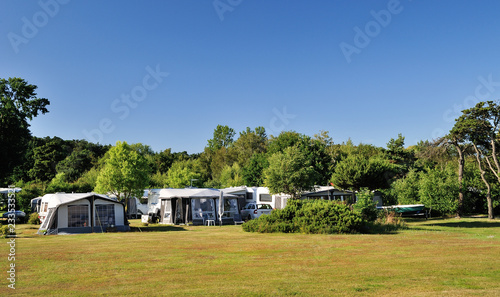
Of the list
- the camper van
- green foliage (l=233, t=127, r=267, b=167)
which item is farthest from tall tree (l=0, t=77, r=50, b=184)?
green foliage (l=233, t=127, r=267, b=167)

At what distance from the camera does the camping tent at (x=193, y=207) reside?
26837 millimetres

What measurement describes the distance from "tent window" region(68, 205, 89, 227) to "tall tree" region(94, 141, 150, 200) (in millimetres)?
9951

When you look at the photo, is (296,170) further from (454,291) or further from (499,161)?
(454,291)

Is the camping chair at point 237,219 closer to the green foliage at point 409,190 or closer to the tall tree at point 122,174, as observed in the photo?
the tall tree at point 122,174

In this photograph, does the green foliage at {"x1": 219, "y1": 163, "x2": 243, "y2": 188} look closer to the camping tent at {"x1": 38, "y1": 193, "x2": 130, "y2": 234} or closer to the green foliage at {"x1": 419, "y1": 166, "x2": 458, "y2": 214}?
the green foliage at {"x1": 419, "y1": 166, "x2": 458, "y2": 214}

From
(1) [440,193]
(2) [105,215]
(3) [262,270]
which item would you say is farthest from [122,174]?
(3) [262,270]

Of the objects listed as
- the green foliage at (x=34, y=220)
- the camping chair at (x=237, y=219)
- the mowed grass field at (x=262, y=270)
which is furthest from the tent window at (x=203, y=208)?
the mowed grass field at (x=262, y=270)

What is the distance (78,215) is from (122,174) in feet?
33.8

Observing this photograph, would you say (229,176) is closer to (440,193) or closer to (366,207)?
(440,193)

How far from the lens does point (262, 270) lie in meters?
8.75

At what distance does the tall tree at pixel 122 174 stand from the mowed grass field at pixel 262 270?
1853 cm

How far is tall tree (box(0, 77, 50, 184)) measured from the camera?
2647 centimetres

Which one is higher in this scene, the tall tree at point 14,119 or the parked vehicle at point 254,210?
the tall tree at point 14,119

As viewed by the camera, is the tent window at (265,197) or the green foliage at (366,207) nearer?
the green foliage at (366,207)
